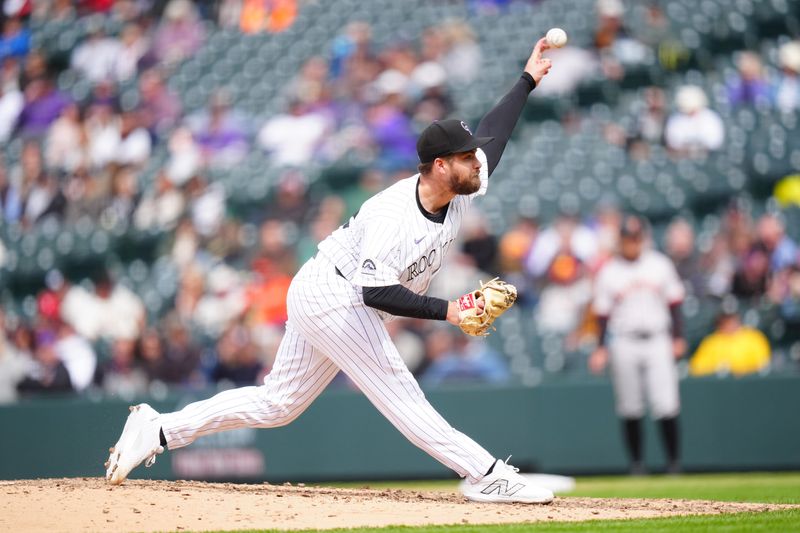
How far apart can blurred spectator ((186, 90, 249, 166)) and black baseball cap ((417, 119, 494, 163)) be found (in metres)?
8.85

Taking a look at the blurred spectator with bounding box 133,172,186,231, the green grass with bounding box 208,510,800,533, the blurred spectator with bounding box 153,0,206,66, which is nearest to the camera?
the green grass with bounding box 208,510,800,533

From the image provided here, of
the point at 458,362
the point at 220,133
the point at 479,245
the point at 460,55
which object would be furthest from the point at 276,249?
the point at 460,55

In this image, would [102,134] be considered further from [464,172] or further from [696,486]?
[464,172]

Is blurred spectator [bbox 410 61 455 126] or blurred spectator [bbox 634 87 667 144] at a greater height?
blurred spectator [bbox 410 61 455 126]

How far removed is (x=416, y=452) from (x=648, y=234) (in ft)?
10.6

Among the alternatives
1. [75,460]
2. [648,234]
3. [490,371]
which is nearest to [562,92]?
[648,234]

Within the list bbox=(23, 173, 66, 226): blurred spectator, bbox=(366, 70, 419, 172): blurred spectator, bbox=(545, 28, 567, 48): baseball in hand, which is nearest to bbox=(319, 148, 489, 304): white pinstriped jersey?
bbox=(545, 28, 567, 48): baseball in hand

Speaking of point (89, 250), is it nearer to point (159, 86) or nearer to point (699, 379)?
point (159, 86)

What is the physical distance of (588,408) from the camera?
9.98m

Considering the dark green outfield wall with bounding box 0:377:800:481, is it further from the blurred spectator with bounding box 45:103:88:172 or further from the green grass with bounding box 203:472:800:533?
the blurred spectator with bounding box 45:103:88:172

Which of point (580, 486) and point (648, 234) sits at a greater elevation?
point (648, 234)

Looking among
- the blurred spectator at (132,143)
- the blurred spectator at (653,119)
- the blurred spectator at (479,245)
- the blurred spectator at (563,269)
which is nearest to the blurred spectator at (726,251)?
the blurred spectator at (563,269)

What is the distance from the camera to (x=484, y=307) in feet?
17.3

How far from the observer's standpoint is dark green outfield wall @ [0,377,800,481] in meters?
9.70
